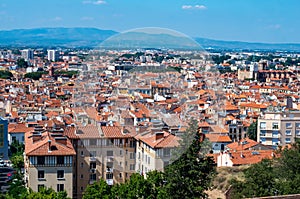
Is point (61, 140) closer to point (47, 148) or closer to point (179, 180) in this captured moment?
point (47, 148)

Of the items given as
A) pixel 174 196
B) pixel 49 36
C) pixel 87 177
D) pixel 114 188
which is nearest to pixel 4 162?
pixel 87 177

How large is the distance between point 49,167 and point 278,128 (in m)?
8.46

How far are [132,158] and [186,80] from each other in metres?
0.81

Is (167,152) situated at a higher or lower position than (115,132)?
lower

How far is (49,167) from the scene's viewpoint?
980 centimetres

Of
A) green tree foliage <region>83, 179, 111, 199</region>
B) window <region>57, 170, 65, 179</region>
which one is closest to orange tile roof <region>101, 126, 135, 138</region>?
green tree foliage <region>83, 179, 111, 199</region>

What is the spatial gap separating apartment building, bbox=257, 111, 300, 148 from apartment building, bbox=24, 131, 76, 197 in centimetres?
803

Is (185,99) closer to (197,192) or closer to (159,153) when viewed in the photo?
(159,153)

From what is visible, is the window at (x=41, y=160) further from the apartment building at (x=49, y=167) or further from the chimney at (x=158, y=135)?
the chimney at (x=158, y=135)

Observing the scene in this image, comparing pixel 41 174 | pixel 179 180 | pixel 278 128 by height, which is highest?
pixel 179 180

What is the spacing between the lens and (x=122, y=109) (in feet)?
14.6

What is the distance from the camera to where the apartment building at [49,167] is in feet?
31.7

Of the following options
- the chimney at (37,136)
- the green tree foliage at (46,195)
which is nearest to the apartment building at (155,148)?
the green tree foliage at (46,195)

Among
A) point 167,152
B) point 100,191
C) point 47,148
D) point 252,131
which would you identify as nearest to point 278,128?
point 252,131
